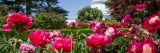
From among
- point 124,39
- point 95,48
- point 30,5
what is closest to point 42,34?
point 95,48

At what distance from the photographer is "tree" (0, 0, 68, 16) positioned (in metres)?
38.7

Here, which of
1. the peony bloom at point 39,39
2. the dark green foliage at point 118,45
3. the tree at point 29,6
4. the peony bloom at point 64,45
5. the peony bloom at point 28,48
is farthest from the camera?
the tree at point 29,6

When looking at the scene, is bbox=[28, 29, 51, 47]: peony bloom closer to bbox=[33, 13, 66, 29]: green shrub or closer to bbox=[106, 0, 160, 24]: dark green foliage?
bbox=[106, 0, 160, 24]: dark green foliage

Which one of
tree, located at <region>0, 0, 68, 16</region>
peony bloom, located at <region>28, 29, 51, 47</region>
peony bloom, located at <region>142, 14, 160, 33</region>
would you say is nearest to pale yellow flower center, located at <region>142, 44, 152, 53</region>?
peony bloom, located at <region>142, 14, 160, 33</region>

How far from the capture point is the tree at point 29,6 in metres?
38.7

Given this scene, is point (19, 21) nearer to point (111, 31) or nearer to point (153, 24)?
point (153, 24)

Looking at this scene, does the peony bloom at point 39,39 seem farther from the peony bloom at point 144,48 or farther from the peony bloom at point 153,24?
the peony bloom at point 144,48

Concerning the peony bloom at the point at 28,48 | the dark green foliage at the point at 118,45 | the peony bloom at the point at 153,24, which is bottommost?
the dark green foliage at the point at 118,45

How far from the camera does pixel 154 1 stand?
91.3 feet

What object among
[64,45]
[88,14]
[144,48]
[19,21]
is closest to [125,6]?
[19,21]

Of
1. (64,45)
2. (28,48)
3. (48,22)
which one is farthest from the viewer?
(48,22)

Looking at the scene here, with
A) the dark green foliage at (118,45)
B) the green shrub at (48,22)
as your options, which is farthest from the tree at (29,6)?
the dark green foliage at (118,45)

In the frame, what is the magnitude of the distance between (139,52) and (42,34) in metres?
0.83

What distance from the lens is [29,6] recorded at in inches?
1551
